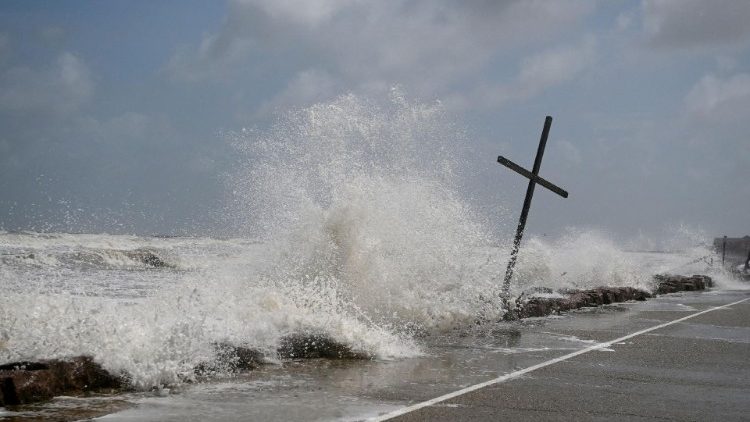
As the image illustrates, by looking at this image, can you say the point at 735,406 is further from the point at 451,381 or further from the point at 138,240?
the point at 138,240

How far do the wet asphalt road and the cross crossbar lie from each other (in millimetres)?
2819

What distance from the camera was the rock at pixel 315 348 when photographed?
741 centimetres

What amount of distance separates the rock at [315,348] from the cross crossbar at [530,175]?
17.0ft

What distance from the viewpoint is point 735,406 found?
541 centimetres

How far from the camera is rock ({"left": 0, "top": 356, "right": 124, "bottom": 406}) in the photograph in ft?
16.1

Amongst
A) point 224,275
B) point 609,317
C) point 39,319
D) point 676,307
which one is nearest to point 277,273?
point 224,275

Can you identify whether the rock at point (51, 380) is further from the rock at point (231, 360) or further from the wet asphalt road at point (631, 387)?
the wet asphalt road at point (631, 387)

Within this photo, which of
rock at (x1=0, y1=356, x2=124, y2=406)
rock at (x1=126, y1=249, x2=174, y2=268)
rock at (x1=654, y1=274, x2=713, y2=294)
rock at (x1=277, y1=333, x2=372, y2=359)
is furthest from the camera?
rock at (x1=126, y1=249, x2=174, y2=268)

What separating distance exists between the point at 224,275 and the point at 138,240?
39.0 meters

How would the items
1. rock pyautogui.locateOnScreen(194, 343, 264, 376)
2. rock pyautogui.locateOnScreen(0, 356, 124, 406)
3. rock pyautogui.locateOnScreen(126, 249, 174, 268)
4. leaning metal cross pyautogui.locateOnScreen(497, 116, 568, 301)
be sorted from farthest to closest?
rock pyautogui.locateOnScreen(126, 249, 174, 268) → leaning metal cross pyautogui.locateOnScreen(497, 116, 568, 301) → rock pyautogui.locateOnScreen(194, 343, 264, 376) → rock pyautogui.locateOnScreen(0, 356, 124, 406)

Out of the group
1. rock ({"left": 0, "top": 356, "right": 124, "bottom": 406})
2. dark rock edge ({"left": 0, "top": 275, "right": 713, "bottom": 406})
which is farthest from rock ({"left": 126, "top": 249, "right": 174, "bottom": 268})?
rock ({"left": 0, "top": 356, "right": 124, "bottom": 406})

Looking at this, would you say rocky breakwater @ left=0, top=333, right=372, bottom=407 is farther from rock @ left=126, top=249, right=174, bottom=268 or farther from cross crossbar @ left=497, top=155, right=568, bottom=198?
rock @ left=126, top=249, right=174, bottom=268

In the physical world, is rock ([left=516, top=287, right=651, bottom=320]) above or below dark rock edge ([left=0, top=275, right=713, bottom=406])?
above

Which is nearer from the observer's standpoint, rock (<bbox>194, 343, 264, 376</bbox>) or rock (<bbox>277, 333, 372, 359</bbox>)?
rock (<bbox>194, 343, 264, 376</bbox>)
